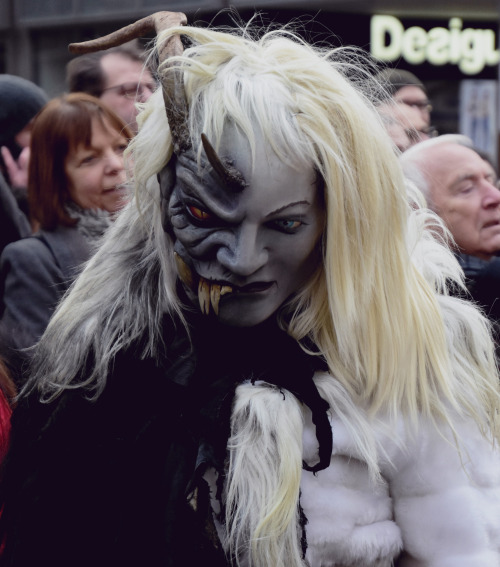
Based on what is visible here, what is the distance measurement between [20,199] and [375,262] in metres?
2.71

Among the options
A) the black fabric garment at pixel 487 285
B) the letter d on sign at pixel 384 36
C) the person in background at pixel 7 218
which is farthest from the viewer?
the letter d on sign at pixel 384 36

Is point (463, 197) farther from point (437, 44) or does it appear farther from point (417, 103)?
point (437, 44)

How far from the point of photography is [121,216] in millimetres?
1941

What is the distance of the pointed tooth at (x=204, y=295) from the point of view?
166 centimetres

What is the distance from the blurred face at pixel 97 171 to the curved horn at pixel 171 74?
1402 millimetres

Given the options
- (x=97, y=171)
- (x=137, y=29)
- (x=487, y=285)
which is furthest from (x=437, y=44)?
(x=137, y=29)

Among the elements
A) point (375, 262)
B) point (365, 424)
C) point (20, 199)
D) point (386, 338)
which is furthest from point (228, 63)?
point (20, 199)

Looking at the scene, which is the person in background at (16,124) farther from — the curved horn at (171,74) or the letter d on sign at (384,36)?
the letter d on sign at (384,36)

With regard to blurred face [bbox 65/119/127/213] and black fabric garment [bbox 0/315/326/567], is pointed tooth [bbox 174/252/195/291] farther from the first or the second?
blurred face [bbox 65/119/127/213]

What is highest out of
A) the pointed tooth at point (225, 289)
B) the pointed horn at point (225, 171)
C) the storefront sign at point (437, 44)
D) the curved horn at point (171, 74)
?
the curved horn at point (171, 74)

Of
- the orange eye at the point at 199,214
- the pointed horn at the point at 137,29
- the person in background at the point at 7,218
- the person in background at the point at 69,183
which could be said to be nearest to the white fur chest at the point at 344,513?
the orange eye at the point at 199,214

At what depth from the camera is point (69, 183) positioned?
3236 millimetres

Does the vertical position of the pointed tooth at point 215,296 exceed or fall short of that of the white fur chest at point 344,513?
it exceeds it

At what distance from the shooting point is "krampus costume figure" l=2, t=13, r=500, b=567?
1607 millimetres
